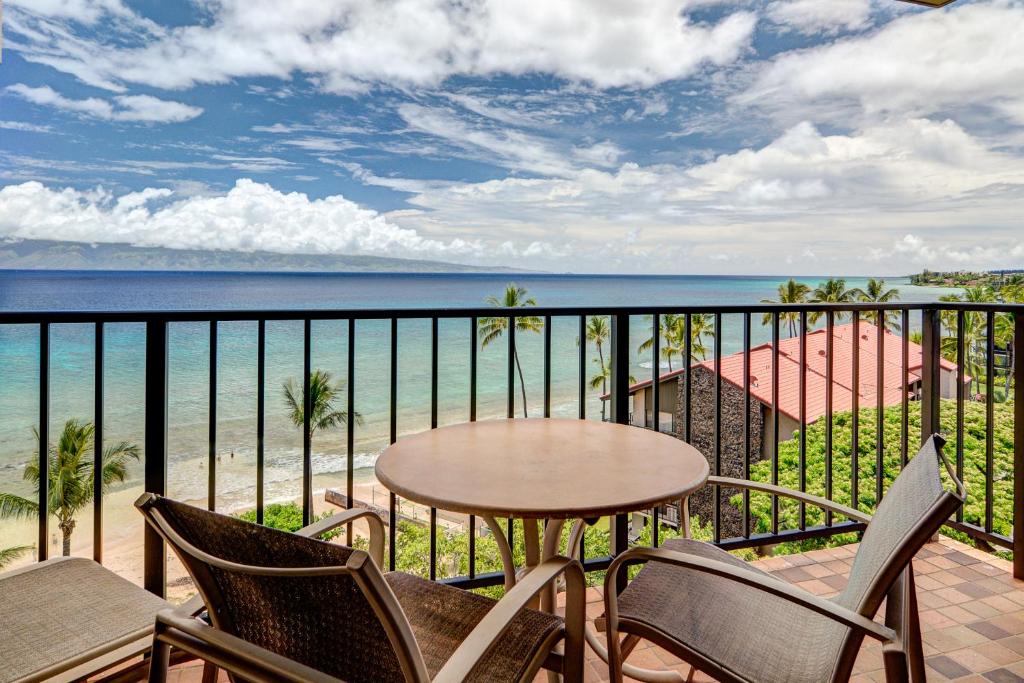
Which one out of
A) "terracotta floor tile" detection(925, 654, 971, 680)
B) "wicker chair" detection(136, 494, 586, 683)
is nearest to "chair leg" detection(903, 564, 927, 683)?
"terracotta floor tile" detection(925, 654, 971, 680)

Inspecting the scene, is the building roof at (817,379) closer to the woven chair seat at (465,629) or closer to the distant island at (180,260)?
the woven chair seat at (465,629)

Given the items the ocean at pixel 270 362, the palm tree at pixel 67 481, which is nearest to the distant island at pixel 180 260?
the ocean at pixel 270 362

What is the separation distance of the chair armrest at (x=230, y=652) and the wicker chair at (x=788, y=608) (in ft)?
2.03

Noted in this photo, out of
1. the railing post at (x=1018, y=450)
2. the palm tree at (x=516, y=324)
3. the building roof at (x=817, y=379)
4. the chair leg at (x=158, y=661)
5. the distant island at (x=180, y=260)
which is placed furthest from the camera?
the distant island at (x=180, y=260)

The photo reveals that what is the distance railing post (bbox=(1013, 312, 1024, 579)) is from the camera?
2.41 metres

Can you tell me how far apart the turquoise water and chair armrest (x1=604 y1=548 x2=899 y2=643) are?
7403 millimetres

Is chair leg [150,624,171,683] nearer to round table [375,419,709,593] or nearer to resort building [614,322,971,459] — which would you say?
round table [375,419,709,593]

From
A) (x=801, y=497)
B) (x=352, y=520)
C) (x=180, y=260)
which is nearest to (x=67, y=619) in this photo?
(x=352, y=520)

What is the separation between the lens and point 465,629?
1.25 metres

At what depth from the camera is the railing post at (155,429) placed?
1826 mm

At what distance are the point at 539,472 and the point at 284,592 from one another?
68 centimetres

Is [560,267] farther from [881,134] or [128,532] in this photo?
[128,532]

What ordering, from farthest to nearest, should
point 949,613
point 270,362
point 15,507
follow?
point 270,362 → point 15,507 → point 949,613

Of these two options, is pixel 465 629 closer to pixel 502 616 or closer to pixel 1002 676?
pixel 502 616
